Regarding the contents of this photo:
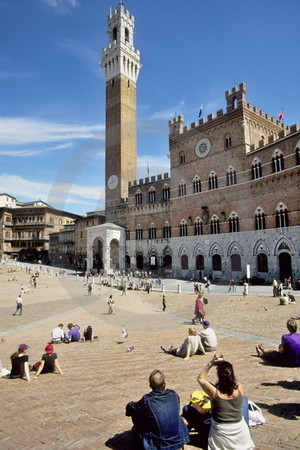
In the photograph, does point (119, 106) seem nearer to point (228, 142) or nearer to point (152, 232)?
point (152, 232)

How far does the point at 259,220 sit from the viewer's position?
31.8 metres

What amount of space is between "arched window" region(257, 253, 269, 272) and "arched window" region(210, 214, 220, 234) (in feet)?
20.4

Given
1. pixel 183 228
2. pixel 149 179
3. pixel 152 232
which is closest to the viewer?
pixel 183 228

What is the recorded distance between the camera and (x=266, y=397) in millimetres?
5848

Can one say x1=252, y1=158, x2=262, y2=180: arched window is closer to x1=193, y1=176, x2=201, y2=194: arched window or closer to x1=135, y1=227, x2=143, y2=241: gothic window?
x1=193, y1=176, x2=201, y2=194: arched window

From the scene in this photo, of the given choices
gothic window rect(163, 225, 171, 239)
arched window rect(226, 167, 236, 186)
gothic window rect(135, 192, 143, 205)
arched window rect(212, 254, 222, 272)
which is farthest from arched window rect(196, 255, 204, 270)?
gothic window rect(135, 192, 143, 205)

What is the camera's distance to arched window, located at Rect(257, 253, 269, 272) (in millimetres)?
31166

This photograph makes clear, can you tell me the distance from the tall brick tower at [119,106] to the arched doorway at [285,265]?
29.1 metres

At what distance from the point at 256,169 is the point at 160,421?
104ft

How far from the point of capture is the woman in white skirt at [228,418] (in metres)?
3.74

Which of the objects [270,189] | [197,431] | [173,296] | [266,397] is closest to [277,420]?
[266,397]

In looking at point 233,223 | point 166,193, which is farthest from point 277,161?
point 166,193

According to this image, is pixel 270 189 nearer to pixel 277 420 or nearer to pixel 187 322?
pixel 187 322

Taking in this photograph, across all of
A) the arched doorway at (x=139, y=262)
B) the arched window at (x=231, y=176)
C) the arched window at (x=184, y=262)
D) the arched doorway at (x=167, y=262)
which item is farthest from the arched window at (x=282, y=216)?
the arched doorway at (x=139, y=262)
